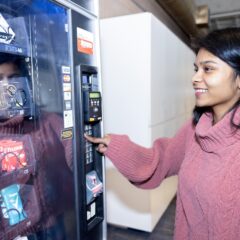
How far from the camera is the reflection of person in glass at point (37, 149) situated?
2.81ft

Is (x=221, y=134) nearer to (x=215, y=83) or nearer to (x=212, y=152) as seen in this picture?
(x=212, y=152)

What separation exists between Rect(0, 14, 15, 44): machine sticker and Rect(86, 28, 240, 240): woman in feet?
1.70

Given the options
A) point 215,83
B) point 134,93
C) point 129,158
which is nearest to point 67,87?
point 129,158

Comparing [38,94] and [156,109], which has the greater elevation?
[38,94]

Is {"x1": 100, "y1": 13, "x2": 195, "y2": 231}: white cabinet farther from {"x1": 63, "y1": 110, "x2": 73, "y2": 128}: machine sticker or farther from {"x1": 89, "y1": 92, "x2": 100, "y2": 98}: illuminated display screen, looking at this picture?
{"x1": 63, "y1": 110, "x2": 73, "y2": 128}: machine sticker

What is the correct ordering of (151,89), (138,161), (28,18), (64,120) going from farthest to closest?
(151,89) → (138,161) → (64,120) → (28,18)

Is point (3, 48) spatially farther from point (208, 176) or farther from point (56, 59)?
point (208, 176)

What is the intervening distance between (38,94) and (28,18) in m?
0.25

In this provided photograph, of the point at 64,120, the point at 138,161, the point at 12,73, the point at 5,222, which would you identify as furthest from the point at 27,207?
the point at 138,161

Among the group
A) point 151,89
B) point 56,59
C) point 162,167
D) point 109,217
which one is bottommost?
point 109,217

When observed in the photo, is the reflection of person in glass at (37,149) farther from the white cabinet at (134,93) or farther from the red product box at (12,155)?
the white cabinet at (134,93)

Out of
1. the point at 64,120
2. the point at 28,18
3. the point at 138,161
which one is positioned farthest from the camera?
the point at 138,161

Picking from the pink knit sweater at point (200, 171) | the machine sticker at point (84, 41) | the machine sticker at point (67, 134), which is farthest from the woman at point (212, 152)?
the machine sticker at point (84, 41)

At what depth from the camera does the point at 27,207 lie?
3.03 ft
